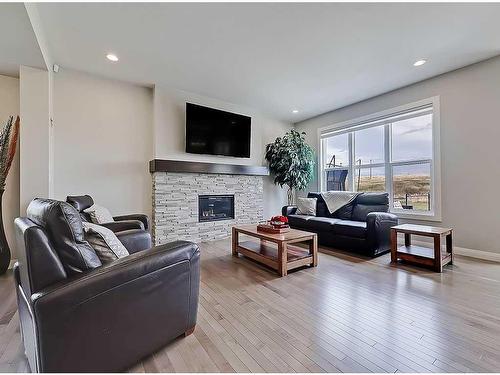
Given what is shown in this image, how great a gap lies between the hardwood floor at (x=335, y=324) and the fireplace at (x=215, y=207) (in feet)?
5.66

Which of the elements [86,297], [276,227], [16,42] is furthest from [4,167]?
[276,227]

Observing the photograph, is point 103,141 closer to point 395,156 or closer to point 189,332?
point 189,332

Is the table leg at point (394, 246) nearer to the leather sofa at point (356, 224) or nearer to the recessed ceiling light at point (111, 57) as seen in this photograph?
the leather sofa at point (356, 224)

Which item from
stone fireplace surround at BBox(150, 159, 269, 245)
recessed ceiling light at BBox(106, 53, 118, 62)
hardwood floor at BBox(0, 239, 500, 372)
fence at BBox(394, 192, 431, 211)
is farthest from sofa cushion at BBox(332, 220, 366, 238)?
recessed ceiling light at BBox(106, 53, 118, 62)

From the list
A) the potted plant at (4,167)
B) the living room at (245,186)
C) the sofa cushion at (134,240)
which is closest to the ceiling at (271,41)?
the living room at (245,186)

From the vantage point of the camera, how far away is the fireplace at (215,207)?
14.0 ft

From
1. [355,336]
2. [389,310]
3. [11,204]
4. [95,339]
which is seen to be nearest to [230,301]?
[355,336]

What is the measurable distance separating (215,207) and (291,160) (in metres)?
1.87

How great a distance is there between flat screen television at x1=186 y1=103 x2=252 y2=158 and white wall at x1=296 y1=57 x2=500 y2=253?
10.1ft

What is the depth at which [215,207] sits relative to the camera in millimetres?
4473

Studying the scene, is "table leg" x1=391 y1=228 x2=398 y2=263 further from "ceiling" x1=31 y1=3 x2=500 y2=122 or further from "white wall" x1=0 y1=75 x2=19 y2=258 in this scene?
"white wall" x1=0 y1=75 x2=19 y2=258

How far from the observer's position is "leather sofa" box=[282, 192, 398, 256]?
3170 millimetres

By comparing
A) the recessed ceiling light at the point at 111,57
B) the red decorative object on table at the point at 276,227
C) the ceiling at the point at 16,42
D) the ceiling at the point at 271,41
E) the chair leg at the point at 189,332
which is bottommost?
the chair leg at the point at 189,332

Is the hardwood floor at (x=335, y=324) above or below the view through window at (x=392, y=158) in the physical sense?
below
